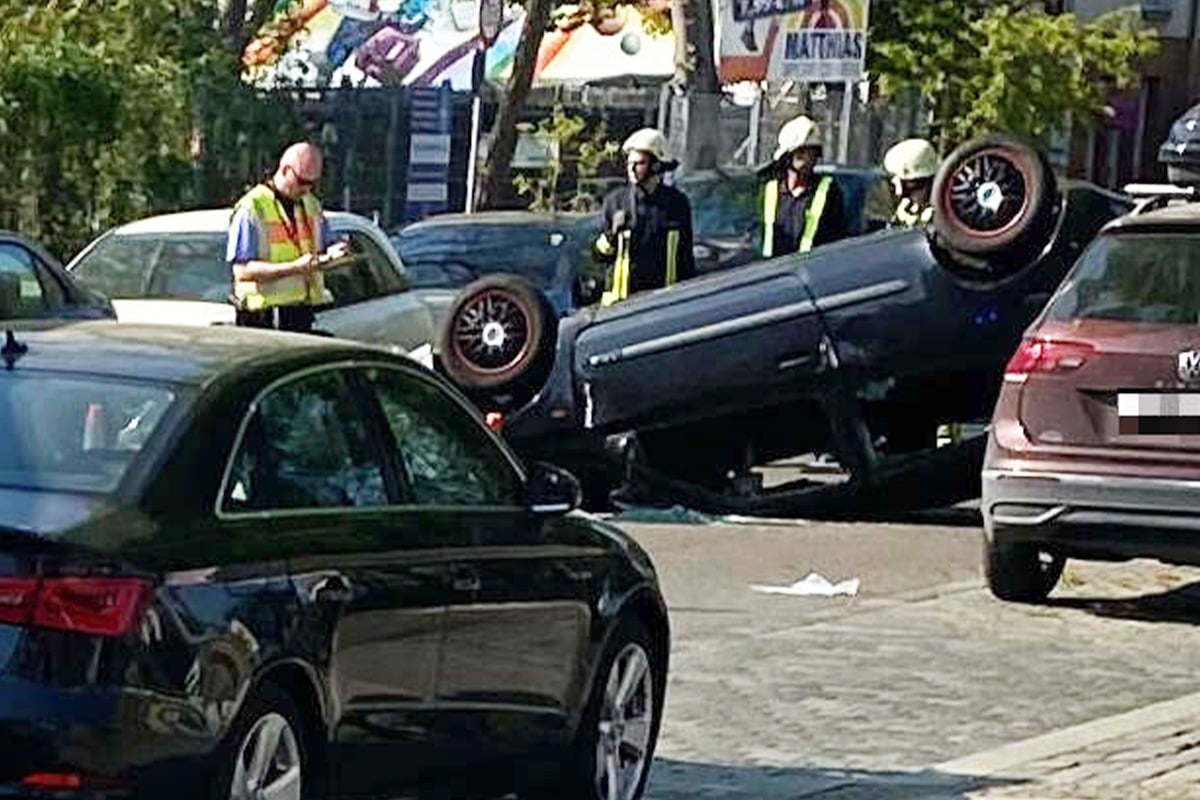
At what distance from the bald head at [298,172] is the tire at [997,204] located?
3.04 metres

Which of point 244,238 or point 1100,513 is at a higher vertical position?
point 244,238

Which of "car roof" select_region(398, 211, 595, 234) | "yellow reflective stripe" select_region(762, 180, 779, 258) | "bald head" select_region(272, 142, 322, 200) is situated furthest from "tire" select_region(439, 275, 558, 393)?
"car roof" select_region(398, 211, 595, 234)

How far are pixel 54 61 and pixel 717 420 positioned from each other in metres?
9.55

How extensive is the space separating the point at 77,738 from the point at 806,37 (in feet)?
64.5

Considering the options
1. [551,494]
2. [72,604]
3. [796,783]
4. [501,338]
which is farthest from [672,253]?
[72,604]

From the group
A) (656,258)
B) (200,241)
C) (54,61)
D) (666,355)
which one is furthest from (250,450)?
(54,61)

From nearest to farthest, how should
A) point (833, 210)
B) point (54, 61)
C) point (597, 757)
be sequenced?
point (597, 757) → point (833, 210) → point (54, 61)

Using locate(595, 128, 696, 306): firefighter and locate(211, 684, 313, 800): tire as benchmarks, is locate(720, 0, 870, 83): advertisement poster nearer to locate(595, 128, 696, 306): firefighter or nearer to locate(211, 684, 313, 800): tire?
locate(595, 128, 696, 306): firefighter

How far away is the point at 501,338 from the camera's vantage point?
16.1m

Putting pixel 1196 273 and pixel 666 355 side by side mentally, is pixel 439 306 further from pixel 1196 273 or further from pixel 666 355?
pixel 1196 273

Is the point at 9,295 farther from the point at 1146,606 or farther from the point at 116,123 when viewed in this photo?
the point at 116,123

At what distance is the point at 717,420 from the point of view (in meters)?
16.5

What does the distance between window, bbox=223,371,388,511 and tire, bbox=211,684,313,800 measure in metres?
0.46

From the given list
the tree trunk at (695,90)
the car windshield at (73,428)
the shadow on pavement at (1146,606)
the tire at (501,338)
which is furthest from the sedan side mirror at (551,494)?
the tree trunk at (695,90)
